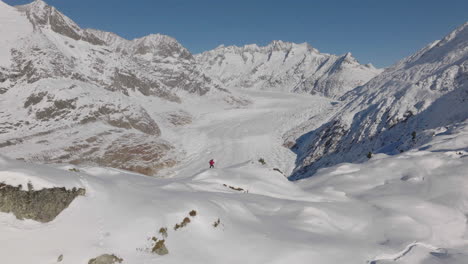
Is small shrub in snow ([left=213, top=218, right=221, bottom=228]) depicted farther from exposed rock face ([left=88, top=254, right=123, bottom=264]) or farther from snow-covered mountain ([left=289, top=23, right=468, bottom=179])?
snow-covered mountain ([left=289, top=23, right=468, bottom=179])

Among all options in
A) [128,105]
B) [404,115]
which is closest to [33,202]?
[404,115]

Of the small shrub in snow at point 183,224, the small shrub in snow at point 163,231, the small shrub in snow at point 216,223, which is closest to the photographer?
the small shrub in snow at point 163,231

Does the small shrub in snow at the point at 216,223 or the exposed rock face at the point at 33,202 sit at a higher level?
the small shrub in snow at the point at 216,223

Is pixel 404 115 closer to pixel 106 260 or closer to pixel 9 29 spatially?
pixel 106 260

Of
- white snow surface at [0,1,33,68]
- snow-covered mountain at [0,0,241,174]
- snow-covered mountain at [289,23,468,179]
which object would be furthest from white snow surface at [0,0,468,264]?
white snow surface at [0,1,33,68]

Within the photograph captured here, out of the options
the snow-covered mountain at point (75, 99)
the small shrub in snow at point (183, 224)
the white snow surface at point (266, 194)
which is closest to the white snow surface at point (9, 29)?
the snow-covered mountain at point (75, 99)

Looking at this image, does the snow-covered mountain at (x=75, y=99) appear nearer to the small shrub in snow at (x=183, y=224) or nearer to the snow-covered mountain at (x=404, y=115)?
the snow-covered mountain at (x=404, y=115)

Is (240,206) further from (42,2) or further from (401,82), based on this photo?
(42,2)
